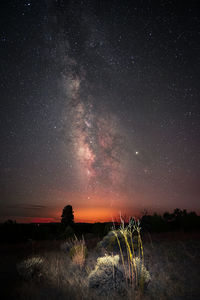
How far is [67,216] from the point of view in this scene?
2823 centimetres

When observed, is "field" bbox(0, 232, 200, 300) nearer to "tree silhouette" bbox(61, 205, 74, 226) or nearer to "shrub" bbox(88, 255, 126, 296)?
"shrub" bbox(88, 255, 126, 296)

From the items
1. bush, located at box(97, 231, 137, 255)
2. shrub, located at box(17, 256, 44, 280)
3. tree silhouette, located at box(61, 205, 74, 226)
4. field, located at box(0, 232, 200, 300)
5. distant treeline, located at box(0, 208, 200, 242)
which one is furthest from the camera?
tree silhouette, located at box(61, 205, 74, 226)

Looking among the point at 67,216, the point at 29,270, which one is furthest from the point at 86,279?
the point at 67,216

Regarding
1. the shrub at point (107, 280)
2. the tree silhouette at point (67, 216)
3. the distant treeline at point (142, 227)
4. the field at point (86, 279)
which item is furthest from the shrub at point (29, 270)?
the tree silhouette at point (67, 216)

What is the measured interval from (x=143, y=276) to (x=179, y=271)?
216 cm

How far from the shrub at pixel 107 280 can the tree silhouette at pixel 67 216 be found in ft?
73.4

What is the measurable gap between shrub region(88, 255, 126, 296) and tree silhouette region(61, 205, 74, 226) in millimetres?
22368

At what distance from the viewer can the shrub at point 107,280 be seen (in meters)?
6.00

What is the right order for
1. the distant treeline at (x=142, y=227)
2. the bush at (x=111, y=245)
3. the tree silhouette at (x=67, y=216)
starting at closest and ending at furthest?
the bush at (x=111, y=245), the distant treeline at (x=142, y=227), the tree silhouette at (x=67, y=216)

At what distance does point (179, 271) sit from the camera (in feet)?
24.2

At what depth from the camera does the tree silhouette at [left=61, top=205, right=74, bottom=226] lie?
2769 centimetres

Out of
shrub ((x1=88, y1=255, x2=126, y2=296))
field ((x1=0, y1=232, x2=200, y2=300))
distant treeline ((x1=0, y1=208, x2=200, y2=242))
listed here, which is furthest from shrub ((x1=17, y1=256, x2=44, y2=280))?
distant treeline ((x1=0, y1=208, x2=200, y2=242))

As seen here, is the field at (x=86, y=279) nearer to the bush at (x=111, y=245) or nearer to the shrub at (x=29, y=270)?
the shrub at (x=29, y=270)

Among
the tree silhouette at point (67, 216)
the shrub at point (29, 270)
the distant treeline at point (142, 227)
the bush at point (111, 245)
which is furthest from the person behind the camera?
the tree silhouette at point (67, 216)
